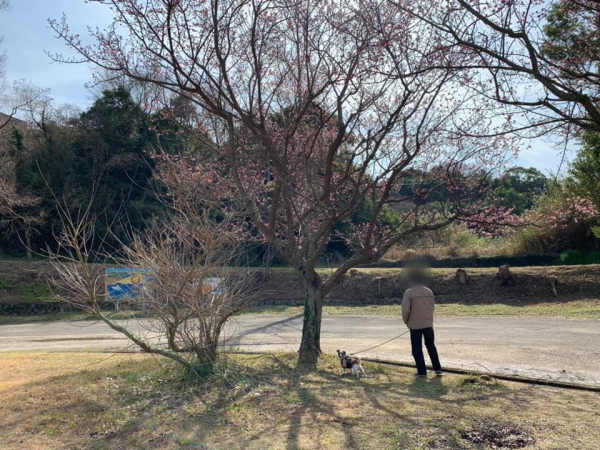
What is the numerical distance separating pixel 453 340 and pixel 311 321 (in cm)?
468

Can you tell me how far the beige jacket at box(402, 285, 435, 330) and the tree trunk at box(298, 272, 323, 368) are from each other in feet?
5.46

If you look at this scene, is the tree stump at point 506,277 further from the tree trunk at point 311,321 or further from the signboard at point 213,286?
the signboard at point 213,286

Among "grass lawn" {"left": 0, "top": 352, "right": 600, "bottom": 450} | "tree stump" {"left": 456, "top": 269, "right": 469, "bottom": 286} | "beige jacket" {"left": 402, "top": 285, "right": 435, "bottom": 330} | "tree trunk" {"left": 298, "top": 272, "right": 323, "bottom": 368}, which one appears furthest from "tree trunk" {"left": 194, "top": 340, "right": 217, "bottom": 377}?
"tree stump" {"left": 456, "top": 269, "right": 469, "bottom": 286}

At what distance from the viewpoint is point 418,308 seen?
7.84 m

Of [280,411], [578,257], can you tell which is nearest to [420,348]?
[280,411]

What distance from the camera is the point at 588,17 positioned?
279 inches

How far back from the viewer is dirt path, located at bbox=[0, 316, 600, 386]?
872 centimetres

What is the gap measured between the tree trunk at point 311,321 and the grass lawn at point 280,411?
0.68 metres

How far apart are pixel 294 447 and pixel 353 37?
6635 mm

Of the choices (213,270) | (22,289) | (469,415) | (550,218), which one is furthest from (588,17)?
(22,289)

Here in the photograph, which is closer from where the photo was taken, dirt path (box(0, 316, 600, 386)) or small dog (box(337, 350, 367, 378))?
small dog (box(337, 350, 367, 378))

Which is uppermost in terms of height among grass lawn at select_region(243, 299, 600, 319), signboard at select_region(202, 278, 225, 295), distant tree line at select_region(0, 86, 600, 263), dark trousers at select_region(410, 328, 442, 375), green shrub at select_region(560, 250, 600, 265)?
distant tree line at select_region(0, 86, 600, 263)

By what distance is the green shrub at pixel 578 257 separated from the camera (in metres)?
23.2

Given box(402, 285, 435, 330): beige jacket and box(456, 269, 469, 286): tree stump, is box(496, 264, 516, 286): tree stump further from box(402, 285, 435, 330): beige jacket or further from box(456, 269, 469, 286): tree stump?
box(402, 285, 435, 330): beige jacket
